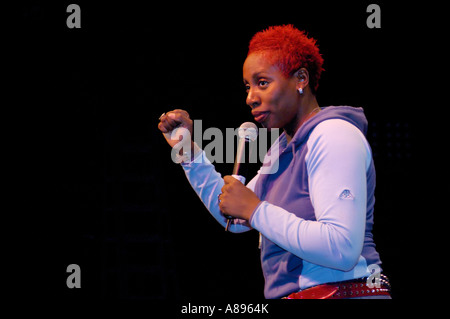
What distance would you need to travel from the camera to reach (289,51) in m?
1.61

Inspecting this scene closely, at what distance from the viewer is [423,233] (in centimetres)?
379

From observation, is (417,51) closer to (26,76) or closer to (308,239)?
(308,239)

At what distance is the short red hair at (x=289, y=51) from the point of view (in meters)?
1.60

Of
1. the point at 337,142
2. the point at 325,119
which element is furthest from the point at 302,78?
the point at 337,142

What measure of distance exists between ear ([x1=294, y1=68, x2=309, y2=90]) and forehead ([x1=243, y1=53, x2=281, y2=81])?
0.08 meters

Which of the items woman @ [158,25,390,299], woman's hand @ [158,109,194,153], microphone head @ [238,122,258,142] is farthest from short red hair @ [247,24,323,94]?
woman's hand @ [158,109,194,153]

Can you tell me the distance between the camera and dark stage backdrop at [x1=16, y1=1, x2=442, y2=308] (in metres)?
3.42

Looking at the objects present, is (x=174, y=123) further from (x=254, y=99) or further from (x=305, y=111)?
(x=305, y=111)

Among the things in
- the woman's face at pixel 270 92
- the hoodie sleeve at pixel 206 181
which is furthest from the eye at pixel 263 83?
the hoodie sleeve at pixel 206 181

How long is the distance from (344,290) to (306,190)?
1.03 feet

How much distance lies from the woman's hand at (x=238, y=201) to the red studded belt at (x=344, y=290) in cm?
28
